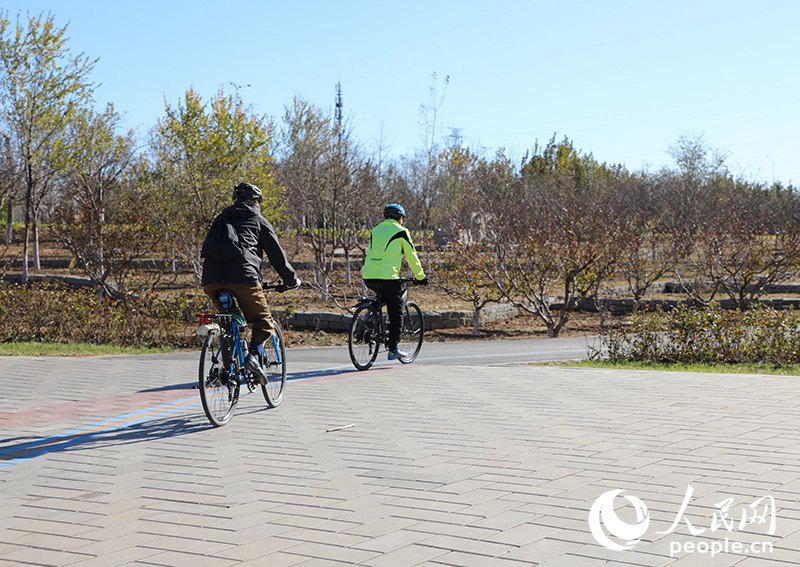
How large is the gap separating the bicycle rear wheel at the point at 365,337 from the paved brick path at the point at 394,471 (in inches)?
51.3

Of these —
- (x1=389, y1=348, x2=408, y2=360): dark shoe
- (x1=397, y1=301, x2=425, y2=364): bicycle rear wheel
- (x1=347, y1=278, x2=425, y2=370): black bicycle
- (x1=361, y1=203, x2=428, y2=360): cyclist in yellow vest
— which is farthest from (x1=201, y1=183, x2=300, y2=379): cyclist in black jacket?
→ (x1=397, y1=301, x2=425, y2=364): bicycle rear wheel

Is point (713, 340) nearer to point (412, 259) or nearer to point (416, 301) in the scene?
point (412, 259)

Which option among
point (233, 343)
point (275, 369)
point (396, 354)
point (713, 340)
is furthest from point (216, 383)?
point (713, 340)

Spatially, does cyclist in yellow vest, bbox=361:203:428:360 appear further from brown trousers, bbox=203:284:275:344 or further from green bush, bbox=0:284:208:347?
green bush, bbox=0:284:208:347

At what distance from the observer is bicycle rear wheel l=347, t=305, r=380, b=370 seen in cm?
1141

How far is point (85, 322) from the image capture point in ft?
50.5

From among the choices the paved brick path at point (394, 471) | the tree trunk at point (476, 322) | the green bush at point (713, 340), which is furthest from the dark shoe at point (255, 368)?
the tree trunk at point (476, 322)

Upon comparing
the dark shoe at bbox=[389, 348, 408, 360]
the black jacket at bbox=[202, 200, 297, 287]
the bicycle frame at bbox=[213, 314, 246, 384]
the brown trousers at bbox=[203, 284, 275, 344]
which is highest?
the black jacket at bbox=[202, 200, 297, 287]

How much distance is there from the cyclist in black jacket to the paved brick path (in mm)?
735

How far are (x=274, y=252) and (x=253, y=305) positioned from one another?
0.50m

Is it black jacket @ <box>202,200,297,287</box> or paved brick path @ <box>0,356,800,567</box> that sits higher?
black jacket @ <box>202,200,297,287</box>

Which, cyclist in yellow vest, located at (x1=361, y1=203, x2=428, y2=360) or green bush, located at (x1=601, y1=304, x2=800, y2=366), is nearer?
cyclist in yellow vest, located at (x1=361, y1=203, x2=428, y2=360)

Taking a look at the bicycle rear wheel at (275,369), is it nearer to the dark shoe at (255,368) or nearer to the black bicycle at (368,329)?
the dark shoe at (255,368)

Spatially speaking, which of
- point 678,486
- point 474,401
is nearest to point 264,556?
point 678,486
